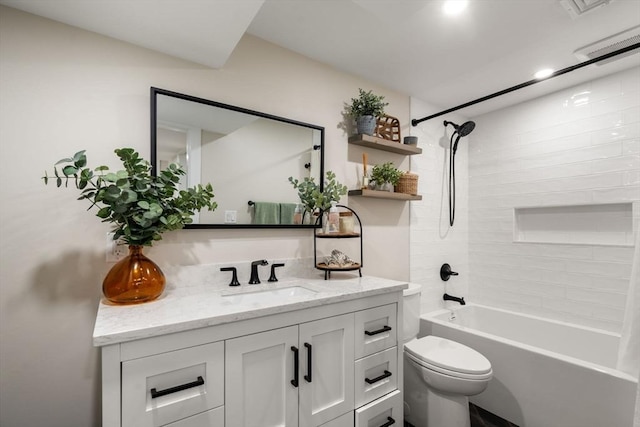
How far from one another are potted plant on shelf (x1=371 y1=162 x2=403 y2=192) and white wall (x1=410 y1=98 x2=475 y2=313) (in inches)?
19.7

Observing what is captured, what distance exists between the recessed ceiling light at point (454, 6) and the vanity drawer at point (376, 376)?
5.96 ft

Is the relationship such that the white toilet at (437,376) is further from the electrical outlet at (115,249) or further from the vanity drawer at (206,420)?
the electrical outlet at (115,249)

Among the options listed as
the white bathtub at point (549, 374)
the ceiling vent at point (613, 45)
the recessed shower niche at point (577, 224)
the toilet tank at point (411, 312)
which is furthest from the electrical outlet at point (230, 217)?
the recessed shower niche at point (577, 224)

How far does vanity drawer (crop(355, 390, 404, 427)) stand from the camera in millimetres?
1496

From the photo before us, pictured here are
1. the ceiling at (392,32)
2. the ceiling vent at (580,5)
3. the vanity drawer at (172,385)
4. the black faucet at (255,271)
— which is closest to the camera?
the vanity drawer at (172,385)

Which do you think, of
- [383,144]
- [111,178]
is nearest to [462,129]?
[383,144]

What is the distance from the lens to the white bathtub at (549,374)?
1.65 metres

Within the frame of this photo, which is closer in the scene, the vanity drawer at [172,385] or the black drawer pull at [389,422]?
the vanity drawer at [172,385]

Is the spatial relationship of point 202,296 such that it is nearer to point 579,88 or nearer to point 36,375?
point 36,375

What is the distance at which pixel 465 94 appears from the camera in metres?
2.66

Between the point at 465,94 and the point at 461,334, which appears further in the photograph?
the point at 465,94

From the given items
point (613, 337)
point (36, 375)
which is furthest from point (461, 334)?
point (36, 375)

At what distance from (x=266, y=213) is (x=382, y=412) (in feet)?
4.12

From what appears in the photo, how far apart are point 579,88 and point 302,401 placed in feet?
9.87
